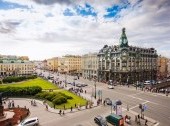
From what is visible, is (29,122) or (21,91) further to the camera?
(21,91)

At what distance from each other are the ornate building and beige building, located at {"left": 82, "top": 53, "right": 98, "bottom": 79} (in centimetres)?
529

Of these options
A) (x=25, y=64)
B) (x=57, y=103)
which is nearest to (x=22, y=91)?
(x=57, y=103)

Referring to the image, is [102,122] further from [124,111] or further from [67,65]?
[67,65]

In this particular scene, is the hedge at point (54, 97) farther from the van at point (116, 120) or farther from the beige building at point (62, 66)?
the beige building at point (62, 66)

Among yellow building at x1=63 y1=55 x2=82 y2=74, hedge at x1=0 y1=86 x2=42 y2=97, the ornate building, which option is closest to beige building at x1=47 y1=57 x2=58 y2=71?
yellow building at x1=63 y1=55 x2=82 y2=74

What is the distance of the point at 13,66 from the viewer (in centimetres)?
13888

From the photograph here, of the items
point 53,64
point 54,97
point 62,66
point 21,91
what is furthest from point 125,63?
point 53,64

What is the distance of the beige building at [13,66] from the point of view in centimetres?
13538

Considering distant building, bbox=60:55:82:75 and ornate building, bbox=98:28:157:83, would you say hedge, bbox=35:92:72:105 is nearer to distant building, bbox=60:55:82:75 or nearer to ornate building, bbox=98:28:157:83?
ornate building, bbox=98:28:157:83

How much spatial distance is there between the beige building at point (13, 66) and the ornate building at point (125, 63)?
199 ft

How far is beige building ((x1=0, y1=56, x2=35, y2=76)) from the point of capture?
135 meters

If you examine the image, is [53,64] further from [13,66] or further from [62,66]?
[13,66]

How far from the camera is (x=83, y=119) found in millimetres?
37062

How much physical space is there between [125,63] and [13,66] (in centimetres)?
8116
